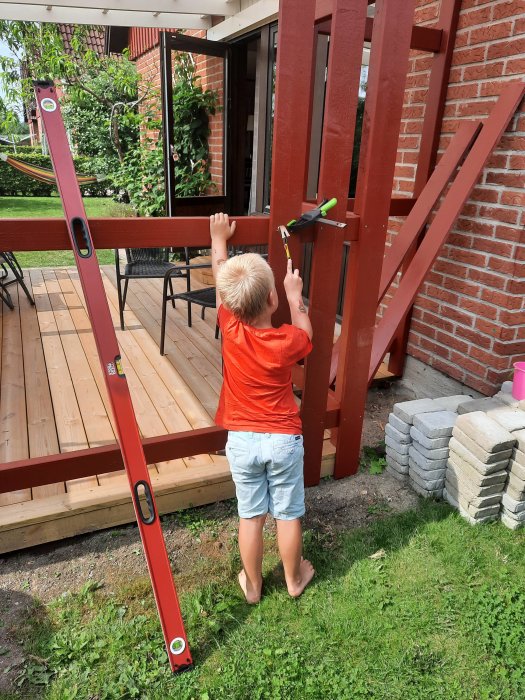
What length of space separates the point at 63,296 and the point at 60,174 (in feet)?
11.9

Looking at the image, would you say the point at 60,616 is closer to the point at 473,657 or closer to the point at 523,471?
the point at 473,657

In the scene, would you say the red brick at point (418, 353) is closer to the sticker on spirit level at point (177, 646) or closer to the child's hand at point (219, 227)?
the child's hand at point (219, 227)

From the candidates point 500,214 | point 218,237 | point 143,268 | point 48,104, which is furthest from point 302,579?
point 143,268

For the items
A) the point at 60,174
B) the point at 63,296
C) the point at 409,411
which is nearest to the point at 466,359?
the point at 409,411

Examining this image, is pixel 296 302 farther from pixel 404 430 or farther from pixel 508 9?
pixel 508 9

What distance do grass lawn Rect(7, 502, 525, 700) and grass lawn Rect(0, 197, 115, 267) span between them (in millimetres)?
6007

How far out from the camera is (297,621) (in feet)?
6.41

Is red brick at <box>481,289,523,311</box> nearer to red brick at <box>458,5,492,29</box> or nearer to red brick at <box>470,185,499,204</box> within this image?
red brick at <box>470,185,499,204</box>

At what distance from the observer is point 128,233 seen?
1.91 m

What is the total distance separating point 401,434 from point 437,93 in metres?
1.99

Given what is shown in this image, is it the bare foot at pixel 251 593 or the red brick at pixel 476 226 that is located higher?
the red brick at pixel 476 226

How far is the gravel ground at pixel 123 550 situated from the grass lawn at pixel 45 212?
558cm

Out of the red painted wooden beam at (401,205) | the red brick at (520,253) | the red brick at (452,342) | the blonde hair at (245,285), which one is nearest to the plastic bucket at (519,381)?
the red brick at (452,342)

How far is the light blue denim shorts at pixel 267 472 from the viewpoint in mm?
1867
